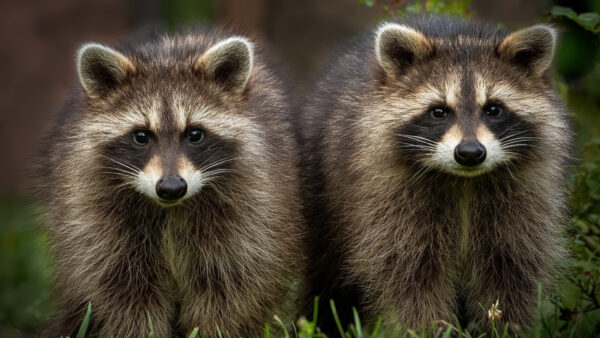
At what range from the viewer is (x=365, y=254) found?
5.33 metres

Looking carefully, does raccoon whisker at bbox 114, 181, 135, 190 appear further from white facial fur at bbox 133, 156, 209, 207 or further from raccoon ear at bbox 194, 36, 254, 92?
raccoon ear at bbox 194, 36, 254, 92

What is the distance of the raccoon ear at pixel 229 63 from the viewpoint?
5172 millimetres

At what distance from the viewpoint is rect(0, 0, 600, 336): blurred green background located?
577cm

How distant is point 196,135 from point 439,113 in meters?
1.21

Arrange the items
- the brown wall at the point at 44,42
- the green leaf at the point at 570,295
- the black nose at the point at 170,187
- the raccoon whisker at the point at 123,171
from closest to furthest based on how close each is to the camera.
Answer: the black nose at the point at 170,187
the raccoon whisker at the point at 123,171
the green leaf at the point at 570,295
the brown wall at the point at 44,42

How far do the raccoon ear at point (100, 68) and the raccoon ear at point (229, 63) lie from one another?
0.37 meters

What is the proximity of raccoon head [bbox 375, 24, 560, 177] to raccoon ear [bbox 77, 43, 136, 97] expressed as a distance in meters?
1.32

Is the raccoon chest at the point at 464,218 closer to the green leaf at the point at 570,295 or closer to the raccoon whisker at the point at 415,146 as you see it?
the raccoon whisker at the point at 415,146

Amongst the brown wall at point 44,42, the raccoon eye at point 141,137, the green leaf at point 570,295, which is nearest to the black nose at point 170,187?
the raccoon eye at point 141,137

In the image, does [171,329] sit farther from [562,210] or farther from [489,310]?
[562,210]

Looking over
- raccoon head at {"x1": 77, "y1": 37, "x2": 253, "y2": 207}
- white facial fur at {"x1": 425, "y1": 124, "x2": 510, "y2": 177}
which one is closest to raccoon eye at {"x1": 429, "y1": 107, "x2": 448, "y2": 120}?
white facial fur at {"x1": 425, "y1": 124, "x2": 510, "y2": 177}

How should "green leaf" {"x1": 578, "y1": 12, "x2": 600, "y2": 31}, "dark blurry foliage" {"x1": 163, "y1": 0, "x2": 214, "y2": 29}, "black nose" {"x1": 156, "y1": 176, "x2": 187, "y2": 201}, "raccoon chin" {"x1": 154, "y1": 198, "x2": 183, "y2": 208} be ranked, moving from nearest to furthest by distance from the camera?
"black nose" {"x1": 156, "y1": 176, "x2": 187, "y2": 201}, "raccoon chin" {"x1": 154, "y1": 198, "x2": 183, "y2": 208}, "green leaf" {"x1": 578, "y1": 12, "x2": 600, "y2": 31}, "dark blurry foliage" {"x1": 163, "y1": 0, "x2": 214, "y2": 29}

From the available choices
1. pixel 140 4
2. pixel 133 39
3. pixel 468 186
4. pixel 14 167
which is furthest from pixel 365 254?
pixel 14 167

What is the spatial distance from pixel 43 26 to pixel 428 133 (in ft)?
25.9
